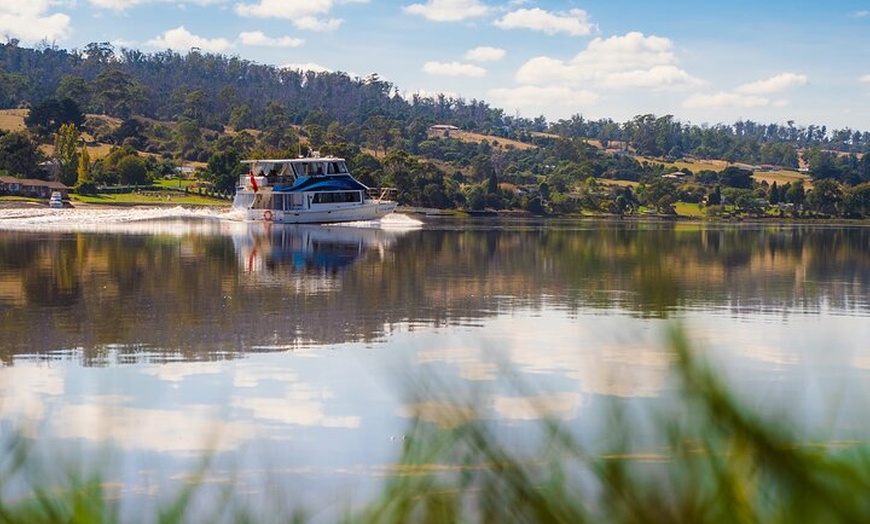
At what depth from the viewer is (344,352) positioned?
15.4 m

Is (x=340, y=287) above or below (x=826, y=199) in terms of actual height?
above

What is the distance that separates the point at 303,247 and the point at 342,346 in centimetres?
2584

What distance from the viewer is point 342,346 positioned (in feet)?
52.2

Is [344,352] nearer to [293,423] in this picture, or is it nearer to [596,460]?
[293,423]

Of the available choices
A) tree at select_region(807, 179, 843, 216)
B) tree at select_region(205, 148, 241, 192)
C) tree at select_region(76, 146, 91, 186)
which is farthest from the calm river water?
tree at select_region(807, 179, 843, 216)

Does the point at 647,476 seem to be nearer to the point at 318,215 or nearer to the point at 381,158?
the point at 318,215

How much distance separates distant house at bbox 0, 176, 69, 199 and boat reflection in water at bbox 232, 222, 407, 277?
3428 cm

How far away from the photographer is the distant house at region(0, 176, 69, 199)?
296ft

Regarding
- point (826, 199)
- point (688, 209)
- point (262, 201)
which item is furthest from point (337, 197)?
point (826, 199)

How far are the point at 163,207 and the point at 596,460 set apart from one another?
279 feet

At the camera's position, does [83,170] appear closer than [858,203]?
Yes

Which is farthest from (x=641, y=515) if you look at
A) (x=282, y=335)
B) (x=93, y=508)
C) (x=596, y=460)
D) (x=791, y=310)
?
Result: (x=791, y=310)

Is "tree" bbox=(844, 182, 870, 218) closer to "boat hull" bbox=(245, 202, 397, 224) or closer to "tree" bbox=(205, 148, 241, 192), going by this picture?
"tree" bbox=(205, 148, 241, 192)

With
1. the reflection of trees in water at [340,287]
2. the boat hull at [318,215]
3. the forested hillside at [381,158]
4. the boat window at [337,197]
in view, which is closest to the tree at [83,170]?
the forested hillside at [381,158]
